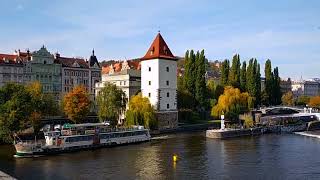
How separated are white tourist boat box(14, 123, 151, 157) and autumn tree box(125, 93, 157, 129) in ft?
17.7

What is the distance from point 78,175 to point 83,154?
517 inches

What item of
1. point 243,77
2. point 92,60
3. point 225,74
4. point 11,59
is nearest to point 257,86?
point 243,77

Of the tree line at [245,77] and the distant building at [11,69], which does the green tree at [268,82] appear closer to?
the tree line at [245,77]

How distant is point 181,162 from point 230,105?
43144mm

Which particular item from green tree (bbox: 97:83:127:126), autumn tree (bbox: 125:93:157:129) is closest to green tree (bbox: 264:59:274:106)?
autumn tree (bbox: 125:93:157:129)

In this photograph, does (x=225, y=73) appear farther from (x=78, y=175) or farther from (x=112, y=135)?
(x=78, y=175)

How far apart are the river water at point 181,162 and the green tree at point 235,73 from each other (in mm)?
40533

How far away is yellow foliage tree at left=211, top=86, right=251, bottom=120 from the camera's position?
81875mm

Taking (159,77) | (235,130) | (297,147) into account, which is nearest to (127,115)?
(159,77)

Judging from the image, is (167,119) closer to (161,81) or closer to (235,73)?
(161,81)

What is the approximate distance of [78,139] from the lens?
52344 millimetres

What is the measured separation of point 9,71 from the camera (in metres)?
82.4

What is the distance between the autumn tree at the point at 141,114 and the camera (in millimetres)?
67062

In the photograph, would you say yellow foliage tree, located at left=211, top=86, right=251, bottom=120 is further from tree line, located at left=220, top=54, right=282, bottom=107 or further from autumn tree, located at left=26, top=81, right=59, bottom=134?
autumn tree, located at left=26, top=81, right=59, bottom=134
